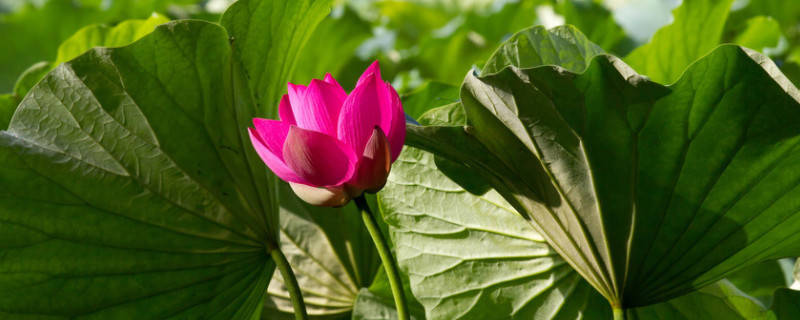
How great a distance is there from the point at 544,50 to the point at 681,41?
1.41 ft

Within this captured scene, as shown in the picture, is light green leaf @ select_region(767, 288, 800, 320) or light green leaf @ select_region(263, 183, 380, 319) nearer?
light green leaf @ select_region(767, 288, 800, 320)

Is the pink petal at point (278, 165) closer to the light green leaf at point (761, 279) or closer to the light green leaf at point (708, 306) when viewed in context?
the light green leaf at point (708, 306)

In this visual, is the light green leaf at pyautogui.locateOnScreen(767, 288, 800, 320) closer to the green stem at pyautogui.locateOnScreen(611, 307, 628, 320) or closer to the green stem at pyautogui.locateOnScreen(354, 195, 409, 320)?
the green stem at pyautogui.locateOnScreen(611, 307, 628, 320)

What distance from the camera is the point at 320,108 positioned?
0.46 meters

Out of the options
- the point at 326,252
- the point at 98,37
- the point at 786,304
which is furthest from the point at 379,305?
the point at 98,37

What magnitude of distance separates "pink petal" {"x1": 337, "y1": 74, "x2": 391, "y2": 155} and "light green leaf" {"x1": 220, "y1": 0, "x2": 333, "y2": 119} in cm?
17

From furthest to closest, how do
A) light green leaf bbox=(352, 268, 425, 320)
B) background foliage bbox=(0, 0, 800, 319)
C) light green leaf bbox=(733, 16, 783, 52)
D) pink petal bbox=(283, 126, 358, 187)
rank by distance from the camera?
light green leaf bbox=(733, 16, 783, 52)
light green leaf bbox=(352, 268, 425, 320)
background foliage bbox=(0, 0, 800, 319)
pink petal bbox=(283, 126, 358, 187)

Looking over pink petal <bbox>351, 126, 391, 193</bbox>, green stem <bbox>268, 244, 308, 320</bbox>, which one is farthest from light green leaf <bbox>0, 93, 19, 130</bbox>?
pink petal <bbox>351, 126, 391, 193</bbox>

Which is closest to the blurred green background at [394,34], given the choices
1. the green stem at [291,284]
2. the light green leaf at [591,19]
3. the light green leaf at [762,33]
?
the light green leaf at [591,19]

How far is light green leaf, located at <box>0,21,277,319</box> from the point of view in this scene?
542mm

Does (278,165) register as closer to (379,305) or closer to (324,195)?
(324,195)

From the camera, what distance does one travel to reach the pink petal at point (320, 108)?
46cm

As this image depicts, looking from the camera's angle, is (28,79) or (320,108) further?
(28,79)

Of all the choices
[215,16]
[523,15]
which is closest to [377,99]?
[215,16]
